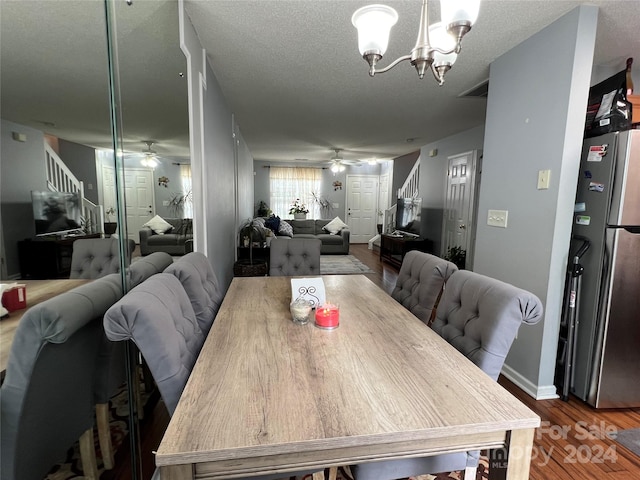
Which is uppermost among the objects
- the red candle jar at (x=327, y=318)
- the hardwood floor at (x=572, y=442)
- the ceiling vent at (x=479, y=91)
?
the ceiling vent at (x=479, y=91)

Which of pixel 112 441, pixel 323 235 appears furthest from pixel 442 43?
pixel 323 235

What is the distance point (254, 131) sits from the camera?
5293 millimetres

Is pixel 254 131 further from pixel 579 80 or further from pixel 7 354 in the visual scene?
pixel 7 354

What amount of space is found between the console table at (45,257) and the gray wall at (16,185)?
0.02m

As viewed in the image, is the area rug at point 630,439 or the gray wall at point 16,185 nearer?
the gray wall at point 16,185

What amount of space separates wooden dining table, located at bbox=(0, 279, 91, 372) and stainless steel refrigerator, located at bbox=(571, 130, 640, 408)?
2.67m

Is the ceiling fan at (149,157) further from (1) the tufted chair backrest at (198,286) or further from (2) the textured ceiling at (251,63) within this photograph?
(1) the tufted chair backrest at (198,286)

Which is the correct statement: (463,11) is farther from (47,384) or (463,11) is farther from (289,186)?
(289,186)

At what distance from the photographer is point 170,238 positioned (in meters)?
1.91

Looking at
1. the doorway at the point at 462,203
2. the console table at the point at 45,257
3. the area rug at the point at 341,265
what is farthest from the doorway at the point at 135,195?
the doorway at the point at 462,203

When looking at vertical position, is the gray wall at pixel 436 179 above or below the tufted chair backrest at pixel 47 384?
above

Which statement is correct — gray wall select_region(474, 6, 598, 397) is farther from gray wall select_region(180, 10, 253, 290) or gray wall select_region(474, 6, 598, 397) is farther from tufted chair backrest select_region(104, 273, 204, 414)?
gray wall select_region(180, 10, 253, 290)

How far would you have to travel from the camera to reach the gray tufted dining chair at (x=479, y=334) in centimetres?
101

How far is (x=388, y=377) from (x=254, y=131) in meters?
5.09
